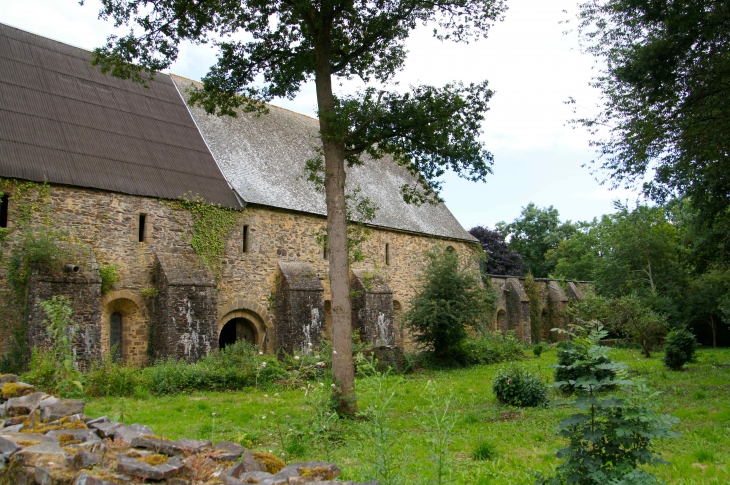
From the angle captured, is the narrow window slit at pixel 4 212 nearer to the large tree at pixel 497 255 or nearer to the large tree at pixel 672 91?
the large tree at pixel 672 91

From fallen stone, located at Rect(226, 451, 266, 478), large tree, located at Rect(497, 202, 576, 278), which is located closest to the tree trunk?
fallen stone, located at Rect(226, 451, 266, 478)

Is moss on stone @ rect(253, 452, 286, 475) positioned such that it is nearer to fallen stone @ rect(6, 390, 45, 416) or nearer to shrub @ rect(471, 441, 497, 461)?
fallen stone @ rect(6, 390, 45, 416)

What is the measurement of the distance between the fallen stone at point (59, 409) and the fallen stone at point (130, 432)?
731 mm

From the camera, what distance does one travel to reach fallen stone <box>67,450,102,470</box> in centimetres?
372

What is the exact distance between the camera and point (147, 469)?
3525mm

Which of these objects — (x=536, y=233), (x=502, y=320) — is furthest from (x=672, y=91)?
(x=536, y=233)

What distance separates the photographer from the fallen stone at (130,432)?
466 centimetres

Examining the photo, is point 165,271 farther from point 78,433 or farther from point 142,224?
point 78,433

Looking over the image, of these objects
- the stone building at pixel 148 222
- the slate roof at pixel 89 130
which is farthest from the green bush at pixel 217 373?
the slate roof at pixel 89 130

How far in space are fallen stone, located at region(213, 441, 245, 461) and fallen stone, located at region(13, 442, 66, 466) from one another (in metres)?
1.04

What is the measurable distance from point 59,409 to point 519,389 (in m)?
7.75

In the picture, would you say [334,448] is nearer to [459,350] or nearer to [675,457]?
[675,457]

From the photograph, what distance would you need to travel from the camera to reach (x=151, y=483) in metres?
3.54

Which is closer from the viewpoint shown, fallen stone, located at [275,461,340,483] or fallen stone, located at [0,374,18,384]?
fallen stone, located at [275,461,340,483]
